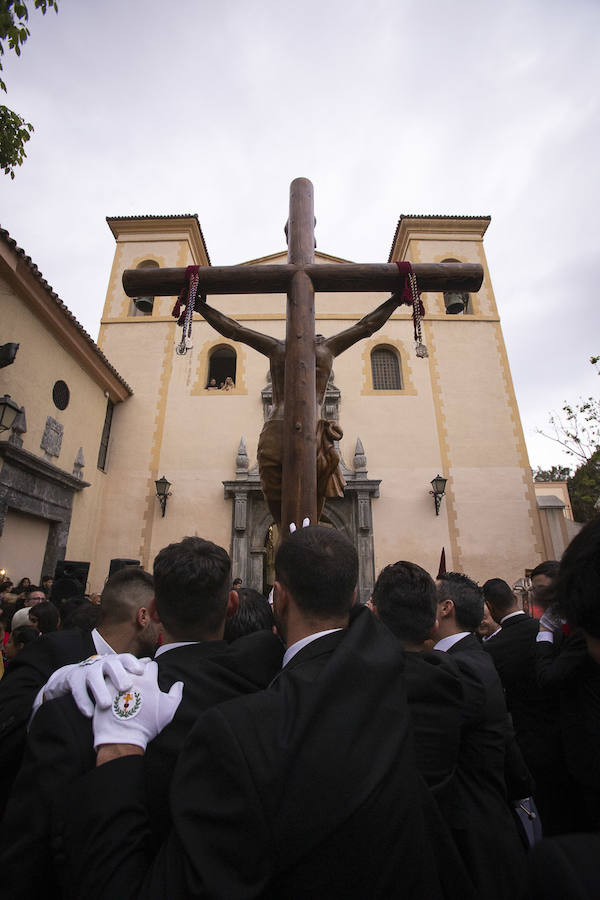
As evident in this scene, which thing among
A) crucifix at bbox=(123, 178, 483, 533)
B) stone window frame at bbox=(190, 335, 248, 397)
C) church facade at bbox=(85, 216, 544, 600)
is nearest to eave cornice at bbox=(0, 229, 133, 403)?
church facade at bbox=(85, 216, 544, 600)

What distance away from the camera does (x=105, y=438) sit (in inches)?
457

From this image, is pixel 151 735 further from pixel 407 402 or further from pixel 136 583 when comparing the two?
pixel 407 402

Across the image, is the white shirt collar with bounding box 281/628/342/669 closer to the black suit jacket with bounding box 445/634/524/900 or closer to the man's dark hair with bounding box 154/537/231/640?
the man's dark hair with bounding box 154/537/231/640

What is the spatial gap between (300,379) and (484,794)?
213 cm

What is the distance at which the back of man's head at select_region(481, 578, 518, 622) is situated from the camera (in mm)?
3008

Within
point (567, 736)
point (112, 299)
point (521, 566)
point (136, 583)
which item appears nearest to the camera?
point (567, 736)

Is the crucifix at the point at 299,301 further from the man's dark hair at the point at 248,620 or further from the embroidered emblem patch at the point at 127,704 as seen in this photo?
the embroidered emblem patch at the point at 127,704

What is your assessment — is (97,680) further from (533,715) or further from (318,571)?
(533,715)

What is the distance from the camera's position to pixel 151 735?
103cm

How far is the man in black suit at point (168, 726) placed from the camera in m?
0.96

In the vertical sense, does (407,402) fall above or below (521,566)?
above

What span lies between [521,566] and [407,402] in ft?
15.3

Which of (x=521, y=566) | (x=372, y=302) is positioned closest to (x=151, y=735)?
(x=521, y=566)

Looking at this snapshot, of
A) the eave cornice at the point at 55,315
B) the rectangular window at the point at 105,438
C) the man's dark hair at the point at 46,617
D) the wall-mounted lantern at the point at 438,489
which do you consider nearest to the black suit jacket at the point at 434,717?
the man's dark hair at the point at 46,617
